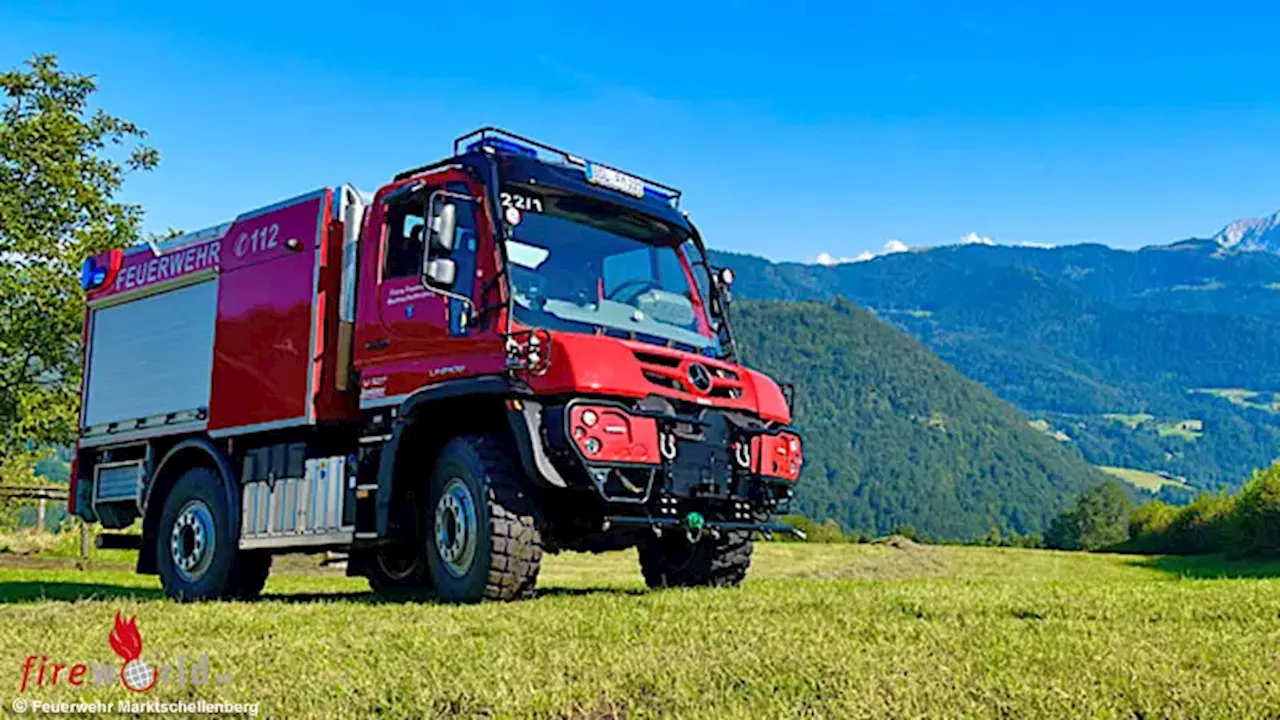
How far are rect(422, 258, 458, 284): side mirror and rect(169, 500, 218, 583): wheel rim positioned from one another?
424 cm

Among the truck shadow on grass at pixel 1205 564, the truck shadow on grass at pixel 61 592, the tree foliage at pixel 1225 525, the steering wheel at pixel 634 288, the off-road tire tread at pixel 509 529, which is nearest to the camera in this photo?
the off-road tire tread at pixel 509 529

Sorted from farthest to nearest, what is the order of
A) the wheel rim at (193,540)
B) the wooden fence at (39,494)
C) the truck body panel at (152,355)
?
the wooden fence at (39,494) < the truck body panel at (152,355) < the wheel rim at (193,540)

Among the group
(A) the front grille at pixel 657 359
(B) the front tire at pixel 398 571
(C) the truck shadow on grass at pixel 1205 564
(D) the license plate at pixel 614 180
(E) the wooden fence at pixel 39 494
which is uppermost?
(D) the license plate at pixel 614 180

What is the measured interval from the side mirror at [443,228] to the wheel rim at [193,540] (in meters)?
4.46

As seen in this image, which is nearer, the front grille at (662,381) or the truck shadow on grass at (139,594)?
the front grille at (662,381)

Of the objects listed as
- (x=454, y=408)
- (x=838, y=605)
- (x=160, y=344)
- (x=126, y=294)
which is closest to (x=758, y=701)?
(x=838, y=605)

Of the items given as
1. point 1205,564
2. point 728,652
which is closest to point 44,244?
point 728,652

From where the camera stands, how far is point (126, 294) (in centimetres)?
1315

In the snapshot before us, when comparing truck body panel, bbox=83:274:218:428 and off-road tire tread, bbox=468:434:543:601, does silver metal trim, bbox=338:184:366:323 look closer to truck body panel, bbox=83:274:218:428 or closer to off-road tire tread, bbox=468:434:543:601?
truck body panel, bbox=83:274:218:428

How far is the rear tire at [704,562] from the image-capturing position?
10.8 metres

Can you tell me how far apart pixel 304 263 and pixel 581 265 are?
2.89 meters

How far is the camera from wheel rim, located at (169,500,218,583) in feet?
38.1

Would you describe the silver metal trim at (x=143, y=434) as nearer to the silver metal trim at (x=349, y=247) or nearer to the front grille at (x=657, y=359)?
the silver metal trim at (x=349, y=247)

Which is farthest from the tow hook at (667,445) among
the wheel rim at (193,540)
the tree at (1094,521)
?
the tree at (1094,521)
